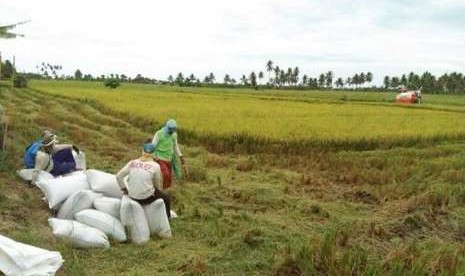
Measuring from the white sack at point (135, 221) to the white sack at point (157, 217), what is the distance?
83 millimetres

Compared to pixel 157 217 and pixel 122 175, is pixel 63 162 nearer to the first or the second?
pixel 122 175

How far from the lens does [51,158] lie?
7871 mm

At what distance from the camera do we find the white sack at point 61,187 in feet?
22.4

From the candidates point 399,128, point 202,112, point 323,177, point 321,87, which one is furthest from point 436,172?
point 321,87

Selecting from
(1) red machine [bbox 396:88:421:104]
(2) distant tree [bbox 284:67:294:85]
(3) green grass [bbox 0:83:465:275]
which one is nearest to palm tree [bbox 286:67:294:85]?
(2) distant tree [bbox 284:67:294:85]

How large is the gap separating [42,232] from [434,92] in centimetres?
7593

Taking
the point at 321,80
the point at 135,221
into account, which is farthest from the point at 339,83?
the point at 135,221

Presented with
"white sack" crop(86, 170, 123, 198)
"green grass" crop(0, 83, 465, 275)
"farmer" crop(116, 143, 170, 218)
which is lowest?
"green grass" crop(0, 83, 465, 275)

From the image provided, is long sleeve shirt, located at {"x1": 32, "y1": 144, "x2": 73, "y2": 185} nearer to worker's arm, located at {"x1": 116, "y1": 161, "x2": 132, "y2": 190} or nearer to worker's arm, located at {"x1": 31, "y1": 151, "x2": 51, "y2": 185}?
worker's arm, located at {"x1": 31, "y1": 151, "x2": 51, "y2": 185}

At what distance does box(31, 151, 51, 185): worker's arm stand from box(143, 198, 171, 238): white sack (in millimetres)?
2153

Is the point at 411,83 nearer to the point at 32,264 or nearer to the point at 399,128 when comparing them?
the point at 399,128

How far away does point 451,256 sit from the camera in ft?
16.3

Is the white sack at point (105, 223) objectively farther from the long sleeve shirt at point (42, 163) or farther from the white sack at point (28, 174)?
the long sleeve shirt at point (42, 163)

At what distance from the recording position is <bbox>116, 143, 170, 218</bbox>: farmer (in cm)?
623
